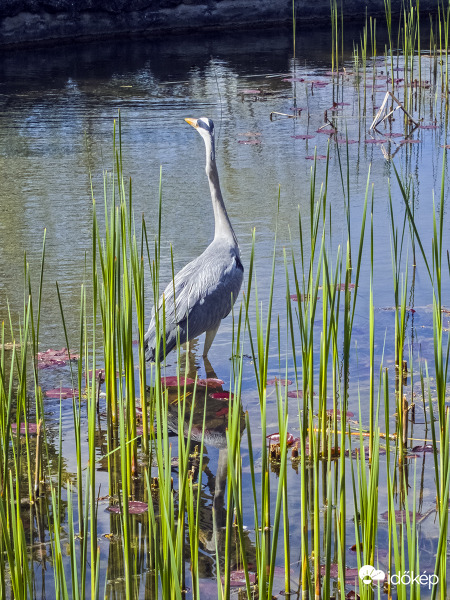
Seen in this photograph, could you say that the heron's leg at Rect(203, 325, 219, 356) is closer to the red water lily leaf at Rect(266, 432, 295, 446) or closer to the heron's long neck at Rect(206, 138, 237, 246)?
the heron's long neck at Rect(206, 138, 237, 246)

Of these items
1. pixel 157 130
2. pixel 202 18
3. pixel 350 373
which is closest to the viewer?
pixel 350 373

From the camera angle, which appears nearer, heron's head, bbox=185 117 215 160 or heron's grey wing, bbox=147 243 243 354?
heron's grey wing, bbox=147 243 243 354

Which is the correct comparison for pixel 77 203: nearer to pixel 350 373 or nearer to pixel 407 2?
pixel 350 373

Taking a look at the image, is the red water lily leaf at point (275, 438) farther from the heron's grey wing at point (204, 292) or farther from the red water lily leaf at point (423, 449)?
the heron's grey wing at point (204, 292)

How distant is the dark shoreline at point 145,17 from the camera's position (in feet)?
36.9

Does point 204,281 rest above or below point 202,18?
below

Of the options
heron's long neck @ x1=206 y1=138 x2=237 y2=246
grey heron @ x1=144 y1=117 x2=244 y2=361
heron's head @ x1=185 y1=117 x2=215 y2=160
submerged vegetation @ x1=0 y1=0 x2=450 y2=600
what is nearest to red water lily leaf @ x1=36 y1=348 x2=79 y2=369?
submerged vegetation @ x1=0 y1=0 x2=450 y2=600

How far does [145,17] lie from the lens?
11992mm

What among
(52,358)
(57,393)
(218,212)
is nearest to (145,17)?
(218,212)

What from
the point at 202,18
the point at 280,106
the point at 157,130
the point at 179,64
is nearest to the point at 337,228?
the point at 157,130

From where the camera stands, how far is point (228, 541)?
1417 mm

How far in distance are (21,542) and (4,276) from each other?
2.74m

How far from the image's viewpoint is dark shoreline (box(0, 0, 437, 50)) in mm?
11242

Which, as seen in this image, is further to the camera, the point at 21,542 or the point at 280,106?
the point at 280,106
